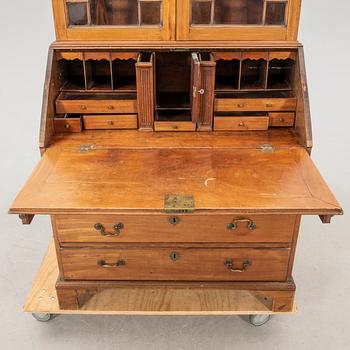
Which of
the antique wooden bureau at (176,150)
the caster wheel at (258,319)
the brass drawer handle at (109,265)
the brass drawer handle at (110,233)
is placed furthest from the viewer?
the caster wheel at (258,319)

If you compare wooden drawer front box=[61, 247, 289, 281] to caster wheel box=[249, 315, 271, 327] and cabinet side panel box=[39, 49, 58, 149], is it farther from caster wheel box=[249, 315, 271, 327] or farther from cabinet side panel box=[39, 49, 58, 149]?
cabinet side panel box=[39, 49, 58, 149]

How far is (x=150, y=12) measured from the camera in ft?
8.00

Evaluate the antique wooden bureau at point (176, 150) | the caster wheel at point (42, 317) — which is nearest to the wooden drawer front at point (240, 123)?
the antique wooden bureau at point (176, 150)

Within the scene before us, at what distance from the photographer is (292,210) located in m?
1.96

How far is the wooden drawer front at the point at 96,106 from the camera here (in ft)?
8.32

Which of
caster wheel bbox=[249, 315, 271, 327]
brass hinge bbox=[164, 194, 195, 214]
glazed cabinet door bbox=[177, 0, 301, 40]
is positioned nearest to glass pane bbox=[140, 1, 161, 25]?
glazed cabinet door bbox=[177, 0, 301, 40]

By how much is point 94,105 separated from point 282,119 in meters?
0.99

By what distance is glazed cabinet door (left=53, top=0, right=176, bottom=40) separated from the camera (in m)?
2.43

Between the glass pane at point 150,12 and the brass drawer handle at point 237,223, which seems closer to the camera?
the brass drawer handle at point 237,223

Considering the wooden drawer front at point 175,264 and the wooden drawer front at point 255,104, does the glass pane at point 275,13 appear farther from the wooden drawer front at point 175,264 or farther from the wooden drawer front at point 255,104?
the wooden drawer front at point 175,264

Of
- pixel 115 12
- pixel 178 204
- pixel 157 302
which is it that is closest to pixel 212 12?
pixel 115 12

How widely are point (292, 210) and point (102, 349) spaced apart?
1192mm

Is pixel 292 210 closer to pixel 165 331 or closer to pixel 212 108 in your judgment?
pixel 212 108

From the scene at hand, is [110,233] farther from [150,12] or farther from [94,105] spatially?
[150,12]
